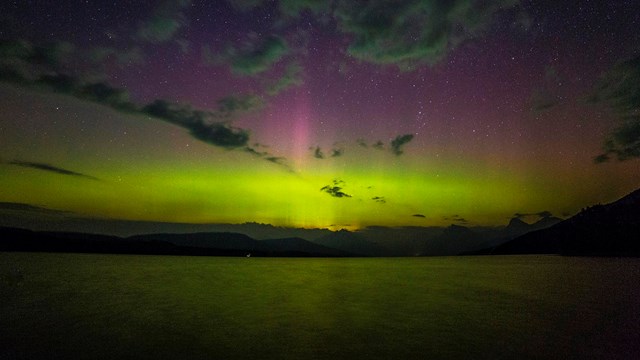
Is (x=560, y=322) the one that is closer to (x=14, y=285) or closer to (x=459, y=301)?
(x=459, y=301)

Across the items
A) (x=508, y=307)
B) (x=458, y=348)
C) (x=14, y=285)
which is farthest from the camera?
(x=14, y=285)

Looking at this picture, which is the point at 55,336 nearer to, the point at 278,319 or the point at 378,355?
the point at 278,319

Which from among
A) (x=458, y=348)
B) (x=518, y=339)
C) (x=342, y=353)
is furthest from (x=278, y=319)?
(x=518, y=339)

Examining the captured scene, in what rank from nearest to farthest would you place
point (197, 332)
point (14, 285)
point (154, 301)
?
point (197, 332) → point (154, 301) → point (14, 285)

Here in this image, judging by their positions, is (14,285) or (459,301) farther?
(14,285)

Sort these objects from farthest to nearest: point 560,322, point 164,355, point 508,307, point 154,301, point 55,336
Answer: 1. point 154,301
2. point 508,307
3. point 560,322
4. point 55,336
5. point 164,355

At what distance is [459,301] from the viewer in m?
36.1

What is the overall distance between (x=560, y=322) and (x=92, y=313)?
105 feet

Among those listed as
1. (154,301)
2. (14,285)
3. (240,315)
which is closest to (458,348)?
(240,315)

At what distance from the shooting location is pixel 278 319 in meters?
26.3

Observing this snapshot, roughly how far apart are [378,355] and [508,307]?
20563mm

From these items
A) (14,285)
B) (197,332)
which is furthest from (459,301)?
(14,285)

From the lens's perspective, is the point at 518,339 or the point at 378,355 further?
the point at 518,339

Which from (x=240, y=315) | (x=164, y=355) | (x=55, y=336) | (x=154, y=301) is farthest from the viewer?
(x=154, y=301)
